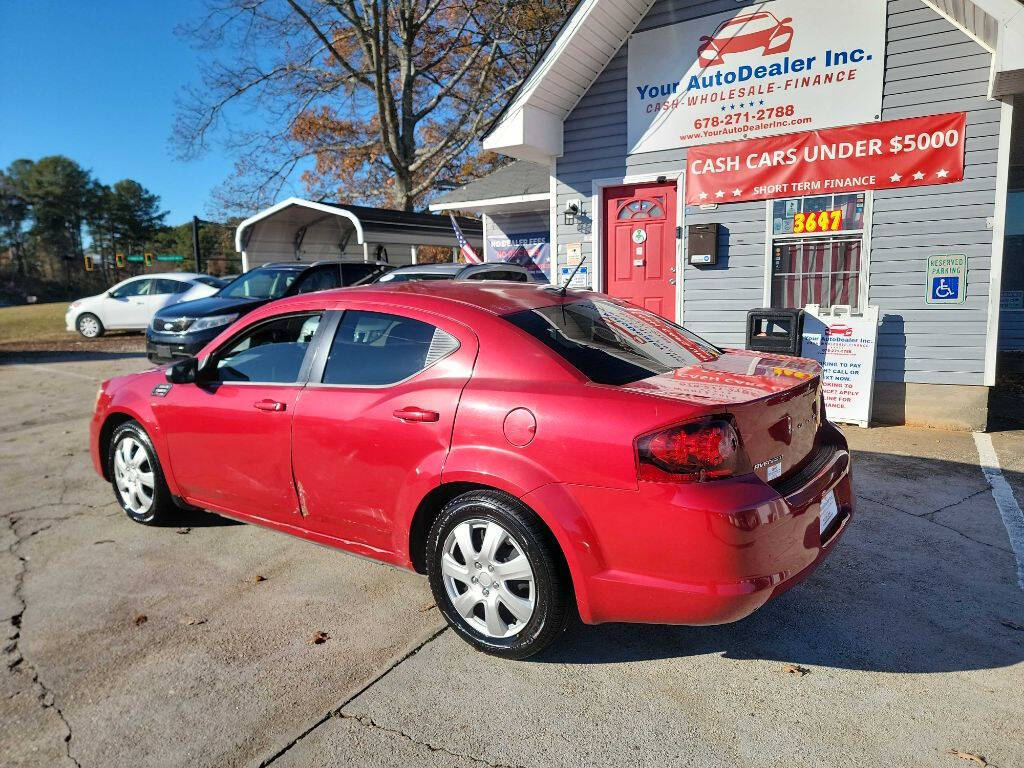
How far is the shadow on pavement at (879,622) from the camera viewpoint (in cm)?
292

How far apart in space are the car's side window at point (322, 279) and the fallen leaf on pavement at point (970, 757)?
34.3 ft

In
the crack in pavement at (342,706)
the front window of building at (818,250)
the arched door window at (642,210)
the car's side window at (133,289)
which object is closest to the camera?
the crack in pavement at (342,706)

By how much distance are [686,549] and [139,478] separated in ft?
11.7

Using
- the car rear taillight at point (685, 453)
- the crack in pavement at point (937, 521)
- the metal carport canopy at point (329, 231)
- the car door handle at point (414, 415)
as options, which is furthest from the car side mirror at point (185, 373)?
the metal carport canopy at point (329, 231)

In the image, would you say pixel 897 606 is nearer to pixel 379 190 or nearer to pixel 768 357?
pixel 768 357

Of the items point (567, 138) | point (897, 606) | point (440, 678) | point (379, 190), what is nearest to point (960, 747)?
point (897, 606)

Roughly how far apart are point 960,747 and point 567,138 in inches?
325

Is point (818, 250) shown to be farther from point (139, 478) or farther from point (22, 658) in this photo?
point (22, 658)

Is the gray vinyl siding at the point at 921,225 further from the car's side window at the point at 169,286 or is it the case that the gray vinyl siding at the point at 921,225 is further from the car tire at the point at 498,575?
the car's side window at the point at 169,286

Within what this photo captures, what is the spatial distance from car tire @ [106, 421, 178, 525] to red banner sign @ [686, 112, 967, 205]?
657 centimetres

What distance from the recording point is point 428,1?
21.4 meters

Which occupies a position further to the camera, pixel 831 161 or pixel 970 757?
pixel 831 161

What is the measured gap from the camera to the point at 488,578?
288 centimetres

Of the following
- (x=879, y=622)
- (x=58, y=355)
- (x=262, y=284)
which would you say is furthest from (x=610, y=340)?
A: (x=58, y=355)
